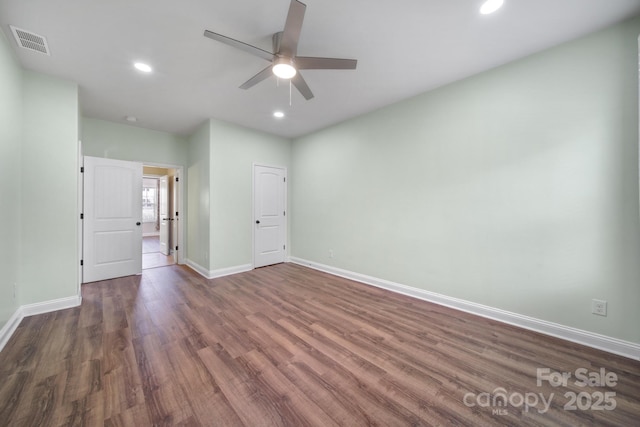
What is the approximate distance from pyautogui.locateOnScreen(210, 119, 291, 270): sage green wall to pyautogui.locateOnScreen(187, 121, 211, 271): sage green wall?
137 mm

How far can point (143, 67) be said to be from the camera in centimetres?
259

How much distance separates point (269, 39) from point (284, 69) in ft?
1.26

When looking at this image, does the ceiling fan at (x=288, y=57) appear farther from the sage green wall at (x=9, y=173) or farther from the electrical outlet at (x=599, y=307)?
the electrical outlet at (x=599, y=307)

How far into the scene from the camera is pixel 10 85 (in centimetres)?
228

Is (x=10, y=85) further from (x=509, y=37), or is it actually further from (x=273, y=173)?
(x=509, y=37)

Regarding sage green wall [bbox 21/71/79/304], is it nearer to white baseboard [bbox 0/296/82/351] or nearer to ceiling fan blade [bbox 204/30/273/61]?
white baseboard [bbox 0/296/82/351]

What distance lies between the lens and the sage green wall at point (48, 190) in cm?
266

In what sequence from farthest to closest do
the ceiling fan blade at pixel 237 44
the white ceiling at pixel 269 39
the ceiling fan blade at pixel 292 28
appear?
the white ceiling at pixel 269 39 → the ceiling fan blade at pixel 237 44 → the ceiling fan blade at pixel 292 28

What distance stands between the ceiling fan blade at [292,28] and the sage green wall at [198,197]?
273cm

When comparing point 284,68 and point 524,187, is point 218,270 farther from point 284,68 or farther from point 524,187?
point 524,187

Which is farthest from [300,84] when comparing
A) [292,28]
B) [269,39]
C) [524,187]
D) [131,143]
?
[131,143]

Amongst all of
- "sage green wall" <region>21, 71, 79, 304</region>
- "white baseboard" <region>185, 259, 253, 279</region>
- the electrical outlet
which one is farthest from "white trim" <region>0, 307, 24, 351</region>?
the electrical outlet

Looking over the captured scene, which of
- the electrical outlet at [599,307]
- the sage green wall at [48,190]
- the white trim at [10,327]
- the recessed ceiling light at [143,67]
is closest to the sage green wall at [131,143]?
the sage green wall at [48,190]

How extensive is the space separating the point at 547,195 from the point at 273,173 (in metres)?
4.30
